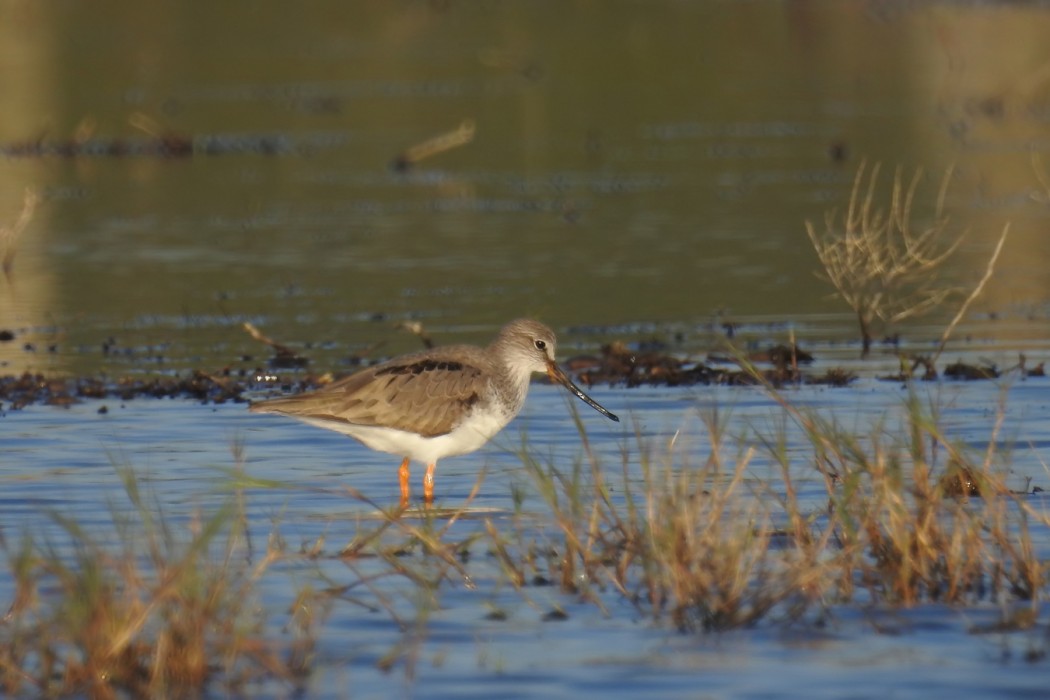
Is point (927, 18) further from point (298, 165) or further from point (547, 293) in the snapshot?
point (547, 293)

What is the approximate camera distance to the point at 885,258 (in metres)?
17.7

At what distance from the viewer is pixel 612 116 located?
3794 cm

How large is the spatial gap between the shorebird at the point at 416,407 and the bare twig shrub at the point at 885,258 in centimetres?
334

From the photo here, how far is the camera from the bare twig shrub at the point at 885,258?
15.5m

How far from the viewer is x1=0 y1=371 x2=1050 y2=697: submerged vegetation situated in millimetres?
7898

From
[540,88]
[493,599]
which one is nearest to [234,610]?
[493,599]

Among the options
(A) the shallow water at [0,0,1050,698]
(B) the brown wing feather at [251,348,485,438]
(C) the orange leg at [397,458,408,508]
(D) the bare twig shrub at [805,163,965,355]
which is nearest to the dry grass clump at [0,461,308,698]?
(A) the shallow water at [0,0,1050,698]

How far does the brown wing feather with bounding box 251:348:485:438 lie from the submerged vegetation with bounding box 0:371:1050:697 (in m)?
1.10

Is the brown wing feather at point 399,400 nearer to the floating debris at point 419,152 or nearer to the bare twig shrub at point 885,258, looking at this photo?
the bare twig shrub at point 885,258

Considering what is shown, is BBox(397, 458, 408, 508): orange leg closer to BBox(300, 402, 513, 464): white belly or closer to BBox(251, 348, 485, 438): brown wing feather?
BBox(300, 402, 513, 464): white belly

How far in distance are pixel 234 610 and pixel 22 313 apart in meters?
13.1

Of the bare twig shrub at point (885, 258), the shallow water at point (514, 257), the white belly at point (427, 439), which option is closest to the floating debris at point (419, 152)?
the shallow water at point (514, 257)

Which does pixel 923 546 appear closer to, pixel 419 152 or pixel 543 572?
pixel 543 572

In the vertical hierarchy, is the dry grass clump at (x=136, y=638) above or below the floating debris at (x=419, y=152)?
below
